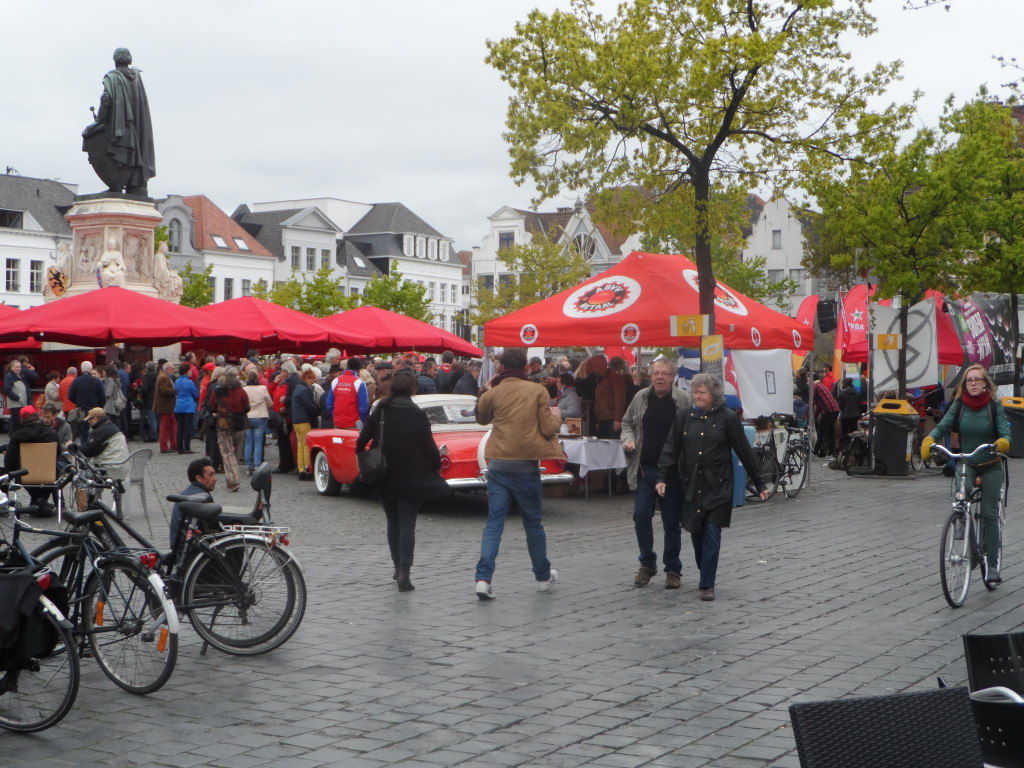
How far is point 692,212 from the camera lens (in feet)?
61.1

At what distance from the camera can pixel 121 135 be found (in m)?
31.4

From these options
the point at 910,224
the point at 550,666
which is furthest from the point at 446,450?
the point at 910,224

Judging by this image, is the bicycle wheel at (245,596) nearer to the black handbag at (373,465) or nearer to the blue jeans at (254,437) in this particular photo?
the black handbag at (373,465)

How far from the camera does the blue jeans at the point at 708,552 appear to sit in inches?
366

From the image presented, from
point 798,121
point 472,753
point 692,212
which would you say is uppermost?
point 798,121

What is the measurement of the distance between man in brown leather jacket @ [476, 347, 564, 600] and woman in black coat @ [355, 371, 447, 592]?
48 cm

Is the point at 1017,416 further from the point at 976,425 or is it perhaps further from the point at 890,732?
the point at 890,732

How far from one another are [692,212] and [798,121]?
2035mm

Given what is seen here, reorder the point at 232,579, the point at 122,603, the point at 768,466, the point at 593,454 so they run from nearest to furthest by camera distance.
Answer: the point at 122,603 → the point at 232,579 → the point at 593,454 → the point at 768,466

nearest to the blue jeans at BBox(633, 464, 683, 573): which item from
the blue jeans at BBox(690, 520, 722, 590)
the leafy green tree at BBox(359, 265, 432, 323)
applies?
the blue jeans at BBox(690, 520, 722, 590)

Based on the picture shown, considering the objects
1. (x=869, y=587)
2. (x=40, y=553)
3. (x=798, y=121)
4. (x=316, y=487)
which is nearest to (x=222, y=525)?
(x=40, y=553)

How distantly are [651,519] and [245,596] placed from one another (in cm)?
363

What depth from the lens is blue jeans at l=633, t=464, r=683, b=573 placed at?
9758mm

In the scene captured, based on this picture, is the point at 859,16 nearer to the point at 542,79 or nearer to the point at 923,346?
the point at 542,79
